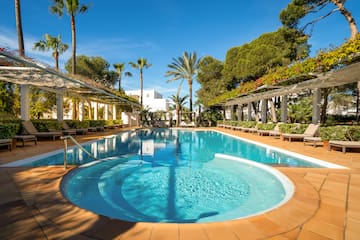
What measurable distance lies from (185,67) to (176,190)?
22.3m

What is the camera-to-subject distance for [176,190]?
15.7 ft

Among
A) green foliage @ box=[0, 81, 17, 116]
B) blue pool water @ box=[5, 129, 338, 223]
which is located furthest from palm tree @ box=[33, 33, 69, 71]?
blue pool water @ box=[5, 129, 338, 223]

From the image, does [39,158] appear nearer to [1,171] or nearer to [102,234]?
[1,171]

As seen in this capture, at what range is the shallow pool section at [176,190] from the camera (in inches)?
142

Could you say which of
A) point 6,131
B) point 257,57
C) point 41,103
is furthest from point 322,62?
point 41,103

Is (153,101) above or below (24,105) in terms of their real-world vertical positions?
above

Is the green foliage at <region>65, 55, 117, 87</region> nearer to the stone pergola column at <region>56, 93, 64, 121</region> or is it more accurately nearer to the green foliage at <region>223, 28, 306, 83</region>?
the stone pergola column at <region>56, 93, 64, 121</region>

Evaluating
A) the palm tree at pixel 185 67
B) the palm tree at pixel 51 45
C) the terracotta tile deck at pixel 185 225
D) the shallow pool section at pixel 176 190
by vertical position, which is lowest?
the shallow pool section at pixel 176 190

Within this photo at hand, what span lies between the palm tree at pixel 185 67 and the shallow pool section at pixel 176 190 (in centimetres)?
1961

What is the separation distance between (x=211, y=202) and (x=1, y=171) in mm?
4957

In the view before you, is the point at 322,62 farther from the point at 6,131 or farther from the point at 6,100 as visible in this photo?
the point at 6,100

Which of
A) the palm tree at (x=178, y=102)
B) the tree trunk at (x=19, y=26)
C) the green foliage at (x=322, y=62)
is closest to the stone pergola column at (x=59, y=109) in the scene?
the tree trunk at (x=19, y=26)

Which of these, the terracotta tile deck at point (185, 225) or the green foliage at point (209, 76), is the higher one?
the green foliage at point (209, 76)

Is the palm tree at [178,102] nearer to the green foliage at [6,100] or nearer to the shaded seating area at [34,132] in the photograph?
the shaded seating area at [34,132]
